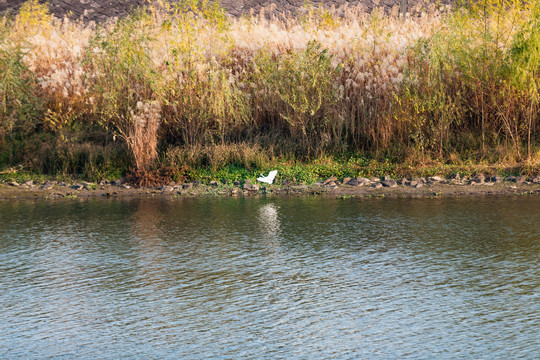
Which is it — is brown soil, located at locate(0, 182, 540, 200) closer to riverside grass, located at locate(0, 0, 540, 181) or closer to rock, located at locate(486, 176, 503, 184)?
rock, located at locate(486, 176, 503, 184)

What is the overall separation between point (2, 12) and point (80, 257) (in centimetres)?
2993

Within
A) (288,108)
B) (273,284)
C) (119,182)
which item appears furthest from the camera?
(288,108)

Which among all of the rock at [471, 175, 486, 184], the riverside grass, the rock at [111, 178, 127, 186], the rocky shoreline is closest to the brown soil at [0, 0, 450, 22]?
the riverside grass

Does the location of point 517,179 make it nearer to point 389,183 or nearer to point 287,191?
point 389,183

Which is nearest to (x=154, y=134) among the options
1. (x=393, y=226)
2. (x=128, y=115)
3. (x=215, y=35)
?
(x=128, y=115)

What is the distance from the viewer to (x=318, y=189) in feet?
49.2

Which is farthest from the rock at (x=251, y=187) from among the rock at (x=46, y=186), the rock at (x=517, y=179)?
the rock at (x=517, y=179)

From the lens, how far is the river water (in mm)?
5527

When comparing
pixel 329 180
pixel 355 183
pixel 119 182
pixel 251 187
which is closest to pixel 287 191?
pixel 251 187

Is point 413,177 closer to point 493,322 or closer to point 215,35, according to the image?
point 215,35

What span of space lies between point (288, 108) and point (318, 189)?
10.6ft

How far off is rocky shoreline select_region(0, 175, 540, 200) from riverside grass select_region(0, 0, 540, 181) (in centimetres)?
65

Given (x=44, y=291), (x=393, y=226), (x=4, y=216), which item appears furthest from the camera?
(x=4, y=216)

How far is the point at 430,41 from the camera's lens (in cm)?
1728
